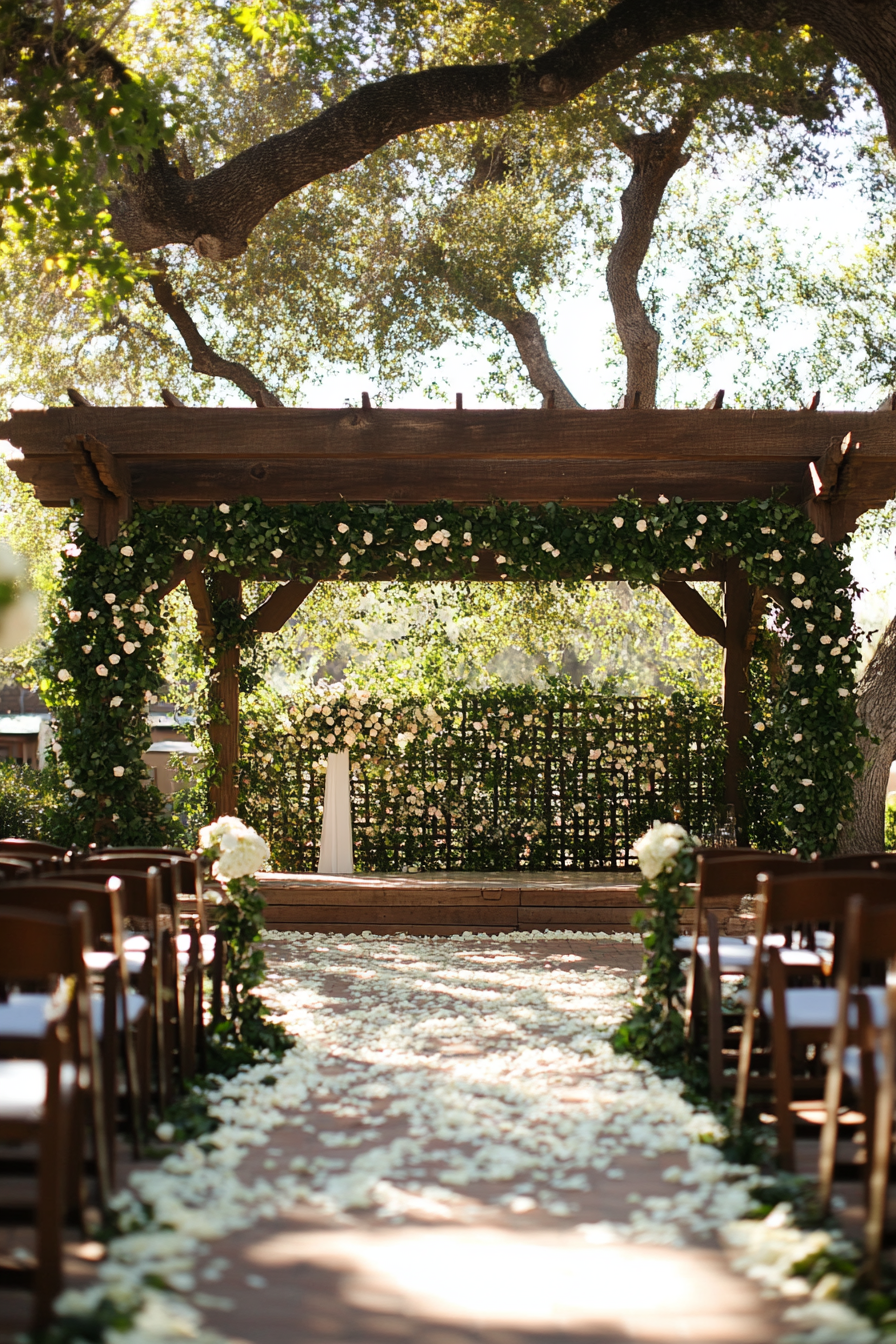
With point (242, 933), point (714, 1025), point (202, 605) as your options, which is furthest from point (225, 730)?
point (714, 1025)

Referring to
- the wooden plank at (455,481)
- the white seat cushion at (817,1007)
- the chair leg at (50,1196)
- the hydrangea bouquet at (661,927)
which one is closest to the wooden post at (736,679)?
the wooden plank at (455,481)

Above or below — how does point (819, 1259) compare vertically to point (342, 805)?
below

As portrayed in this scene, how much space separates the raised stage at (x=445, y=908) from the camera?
25.4 feet

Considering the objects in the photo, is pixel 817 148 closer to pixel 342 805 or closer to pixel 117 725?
pixel 342 805

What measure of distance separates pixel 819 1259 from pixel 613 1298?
0.51 meters

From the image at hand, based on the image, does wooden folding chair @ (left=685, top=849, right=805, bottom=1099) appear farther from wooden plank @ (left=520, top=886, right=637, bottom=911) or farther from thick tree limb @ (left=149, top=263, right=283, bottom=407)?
thick tree limb @ (left=149, top=263, right=283, bottom=407)

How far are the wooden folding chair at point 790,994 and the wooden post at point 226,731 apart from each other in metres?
5.65

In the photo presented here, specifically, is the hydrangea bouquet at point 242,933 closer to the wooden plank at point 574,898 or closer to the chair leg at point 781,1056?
the chair leg at point 781,1056

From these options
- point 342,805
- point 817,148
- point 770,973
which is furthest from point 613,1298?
point 817,148

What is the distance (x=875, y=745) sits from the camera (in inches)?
404

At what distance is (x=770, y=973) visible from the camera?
326 cm

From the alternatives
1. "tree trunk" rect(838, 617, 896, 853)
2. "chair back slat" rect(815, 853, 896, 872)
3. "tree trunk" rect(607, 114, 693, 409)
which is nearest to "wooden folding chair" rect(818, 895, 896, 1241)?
"chair back slat" rect(815, 853, 896, 872)

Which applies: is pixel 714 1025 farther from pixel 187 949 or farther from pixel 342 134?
pixel 342 134

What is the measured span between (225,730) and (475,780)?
2.00m
